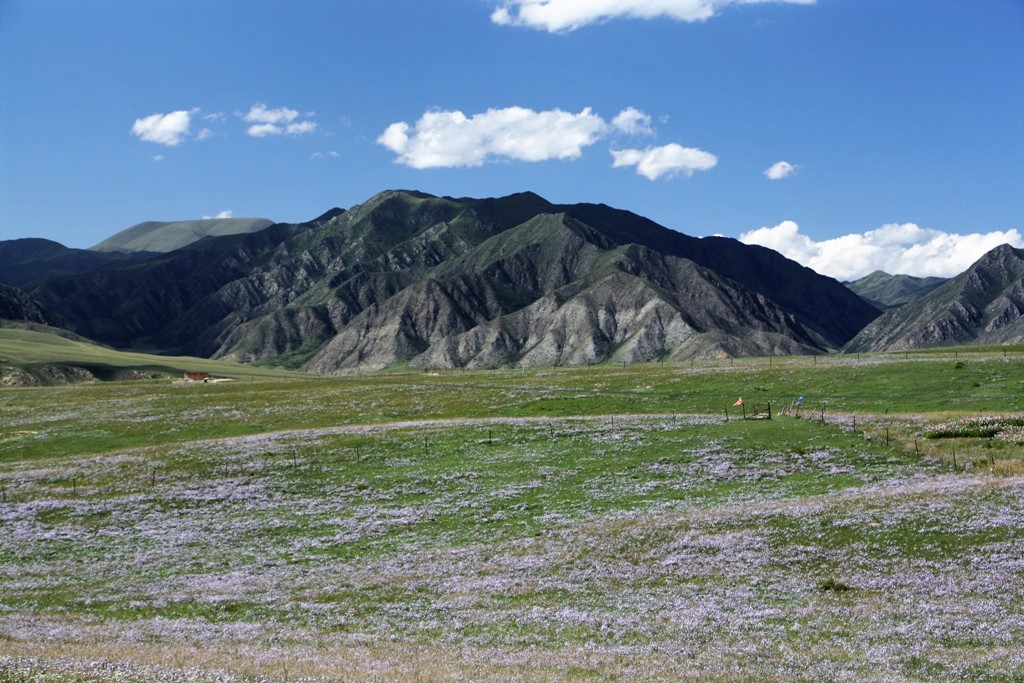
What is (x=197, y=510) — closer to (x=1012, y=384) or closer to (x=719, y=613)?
(x=719, y=613)

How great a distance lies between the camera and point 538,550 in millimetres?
36750

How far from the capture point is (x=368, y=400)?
348ft

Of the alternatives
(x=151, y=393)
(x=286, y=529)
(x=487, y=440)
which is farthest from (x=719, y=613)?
(x=151, y=393)

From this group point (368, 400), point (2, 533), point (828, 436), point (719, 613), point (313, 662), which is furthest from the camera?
point (368, 400)

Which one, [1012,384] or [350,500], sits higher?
[1012,384]

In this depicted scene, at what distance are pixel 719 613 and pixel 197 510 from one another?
3504 cm

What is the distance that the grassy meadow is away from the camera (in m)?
23.8

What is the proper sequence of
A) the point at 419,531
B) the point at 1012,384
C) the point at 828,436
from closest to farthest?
1. the point at 419,531
2. the point at 828,436
3. the point at 1012,384

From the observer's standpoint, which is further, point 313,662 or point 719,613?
point 719,613

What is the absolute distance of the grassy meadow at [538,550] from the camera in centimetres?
2380

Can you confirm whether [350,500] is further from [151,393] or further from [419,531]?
[151,393]

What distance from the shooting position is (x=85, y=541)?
143 ft

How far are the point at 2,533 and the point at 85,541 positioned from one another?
230 inches

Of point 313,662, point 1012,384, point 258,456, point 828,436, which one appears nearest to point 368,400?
point 258,456
